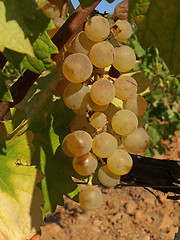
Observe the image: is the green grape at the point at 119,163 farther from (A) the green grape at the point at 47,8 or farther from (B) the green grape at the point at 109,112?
(A) the green grape at the point at 47,8

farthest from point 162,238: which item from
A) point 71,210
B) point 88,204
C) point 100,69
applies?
point 100,69

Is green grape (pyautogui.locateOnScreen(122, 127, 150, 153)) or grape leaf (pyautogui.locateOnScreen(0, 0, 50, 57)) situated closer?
grape leaf (pyautogui.locateOnScreen(0, 0, 50, 57))

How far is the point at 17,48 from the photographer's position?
1.60 ft

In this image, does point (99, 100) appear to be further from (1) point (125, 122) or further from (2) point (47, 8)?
(2) point (47, 8)

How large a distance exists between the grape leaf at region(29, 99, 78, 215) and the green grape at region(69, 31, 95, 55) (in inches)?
8.5

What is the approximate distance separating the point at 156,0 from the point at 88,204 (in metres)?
0.50

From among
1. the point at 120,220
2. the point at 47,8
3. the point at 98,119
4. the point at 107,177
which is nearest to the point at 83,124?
the point at 98,119

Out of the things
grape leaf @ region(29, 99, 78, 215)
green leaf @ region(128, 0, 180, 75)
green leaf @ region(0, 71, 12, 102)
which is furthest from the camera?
grape leaf @ region(29, 99, 78, 215)

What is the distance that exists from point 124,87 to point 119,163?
6.8 inches

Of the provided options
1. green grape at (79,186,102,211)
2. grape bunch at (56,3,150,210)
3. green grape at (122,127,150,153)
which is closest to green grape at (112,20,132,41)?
grape bunch at (56,3,150,210)

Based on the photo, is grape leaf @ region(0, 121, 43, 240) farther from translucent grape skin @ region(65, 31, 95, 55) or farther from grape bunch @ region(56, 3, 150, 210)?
translucent grape skin @ region(65, 31, 95, 55)

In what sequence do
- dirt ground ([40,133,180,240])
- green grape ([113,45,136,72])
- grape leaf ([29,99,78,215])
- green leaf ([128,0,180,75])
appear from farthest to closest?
1. dirt ground ([40,133,180,240])
2. grape leaf ([29,99,78,215])
3. green grape ([113,45,136,72])
4. green leaf ([128,0,180,75])

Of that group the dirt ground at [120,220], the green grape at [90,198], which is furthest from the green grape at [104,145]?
the dirt ground at [120,220]

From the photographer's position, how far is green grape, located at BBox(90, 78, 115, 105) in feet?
2.25
